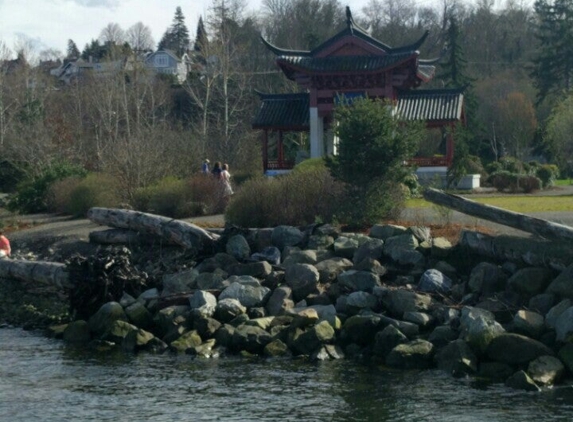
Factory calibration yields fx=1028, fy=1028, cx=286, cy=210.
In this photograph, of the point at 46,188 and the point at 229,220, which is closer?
the point at 229,220

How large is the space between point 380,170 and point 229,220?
12.8ft

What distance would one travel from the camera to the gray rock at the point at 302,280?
19016 millimetres

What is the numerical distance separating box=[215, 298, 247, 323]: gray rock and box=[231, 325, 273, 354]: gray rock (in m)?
0.94

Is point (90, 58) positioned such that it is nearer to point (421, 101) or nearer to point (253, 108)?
point (253, 108)

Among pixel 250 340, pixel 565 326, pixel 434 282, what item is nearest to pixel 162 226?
pixel 250 340

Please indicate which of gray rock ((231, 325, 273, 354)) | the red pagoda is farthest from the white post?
gray rock ((231, 325, 273, 354))

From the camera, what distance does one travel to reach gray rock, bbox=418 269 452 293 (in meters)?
18.6

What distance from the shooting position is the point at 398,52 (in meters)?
42.8

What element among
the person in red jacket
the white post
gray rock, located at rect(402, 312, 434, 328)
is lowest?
gray rock, located at rect(402, 312, 434, 328)

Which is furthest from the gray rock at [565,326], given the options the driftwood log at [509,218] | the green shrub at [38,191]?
the green shrub at [38,191]

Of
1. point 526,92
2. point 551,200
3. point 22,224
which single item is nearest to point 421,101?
point 551,200

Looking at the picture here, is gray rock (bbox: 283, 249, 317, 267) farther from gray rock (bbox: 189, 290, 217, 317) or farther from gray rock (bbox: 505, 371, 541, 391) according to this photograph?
gray rock (bbox: 505, 371, 541, 391)

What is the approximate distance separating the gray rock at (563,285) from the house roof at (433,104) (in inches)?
1008

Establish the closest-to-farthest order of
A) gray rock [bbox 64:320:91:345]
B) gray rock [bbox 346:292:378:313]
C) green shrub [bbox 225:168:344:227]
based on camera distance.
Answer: gray rock [bbox 346:292:378:313] → gray rock [bbox 64:320:91:345] → green shrub [bbox 225:168:344:227]
